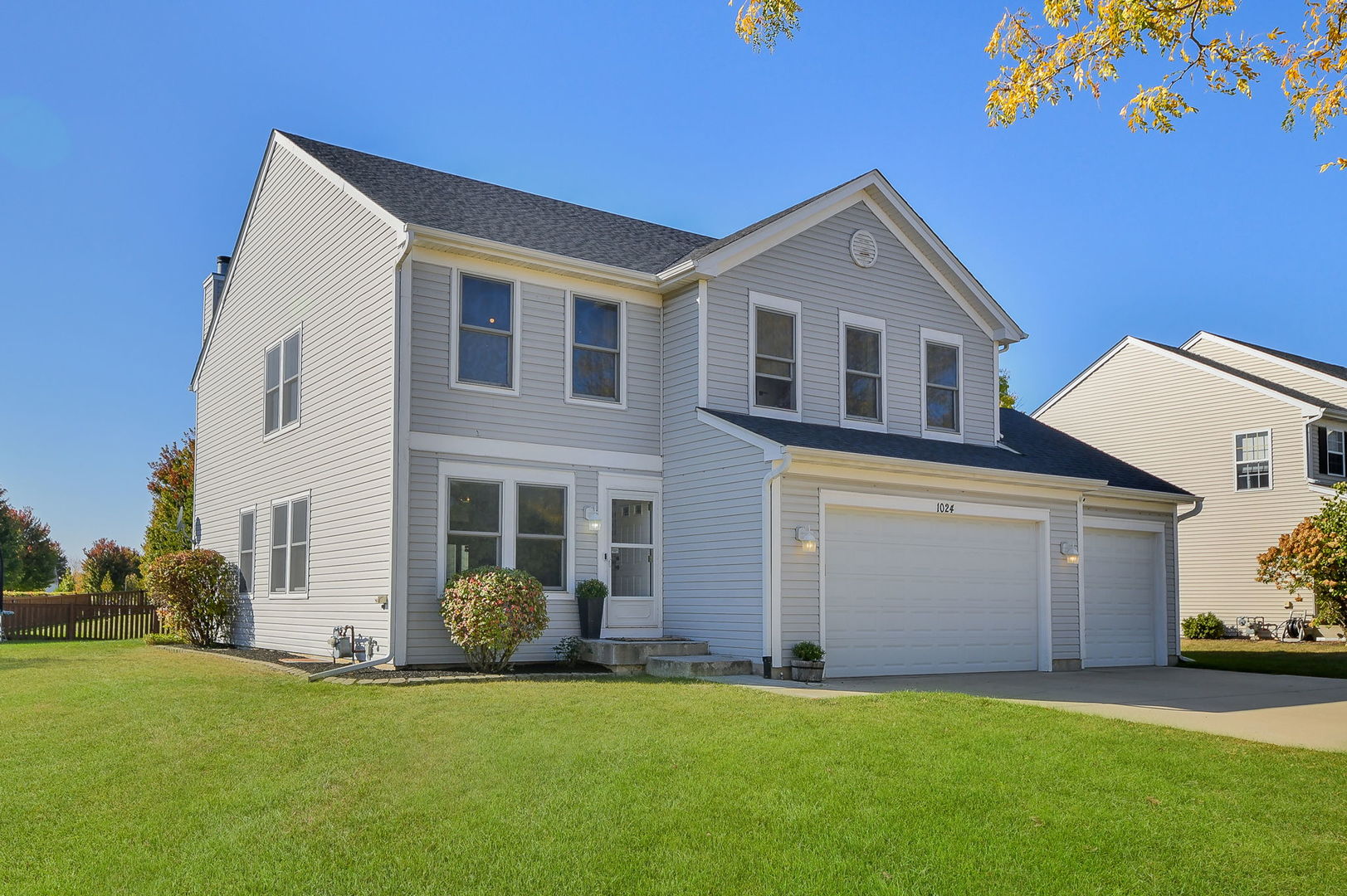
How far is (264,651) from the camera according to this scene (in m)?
16.7

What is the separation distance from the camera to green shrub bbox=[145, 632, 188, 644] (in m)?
19.6

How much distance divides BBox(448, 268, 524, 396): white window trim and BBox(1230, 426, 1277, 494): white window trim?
69.5 feet

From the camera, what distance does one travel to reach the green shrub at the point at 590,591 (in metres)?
14.3

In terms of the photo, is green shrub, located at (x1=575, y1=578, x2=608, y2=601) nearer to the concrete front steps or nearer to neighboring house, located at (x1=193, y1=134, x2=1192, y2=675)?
neighboring house, located at (x1=193, y1=134, x2=1192, y2=675)

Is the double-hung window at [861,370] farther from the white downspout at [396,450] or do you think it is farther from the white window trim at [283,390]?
the white window trim at [283,390]

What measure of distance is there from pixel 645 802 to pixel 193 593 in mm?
14507

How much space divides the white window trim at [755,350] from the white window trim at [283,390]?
23.0 ft

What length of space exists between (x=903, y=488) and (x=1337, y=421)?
18184mm

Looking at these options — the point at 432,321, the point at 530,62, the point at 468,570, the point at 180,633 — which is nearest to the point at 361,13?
the point at 530,62

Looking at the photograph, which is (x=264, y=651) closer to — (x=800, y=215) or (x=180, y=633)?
(x=180, y=633)

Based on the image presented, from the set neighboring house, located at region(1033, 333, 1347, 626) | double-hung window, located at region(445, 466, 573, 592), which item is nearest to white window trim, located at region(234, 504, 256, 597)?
double-hung window, located at region(445, 466, 573, 592)

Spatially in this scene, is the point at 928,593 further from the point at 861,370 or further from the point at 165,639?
the point at 165,639

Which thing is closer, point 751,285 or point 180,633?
point 751,285

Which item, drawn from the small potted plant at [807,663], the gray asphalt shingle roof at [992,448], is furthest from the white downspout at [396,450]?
the small potted plant at [807,663]
